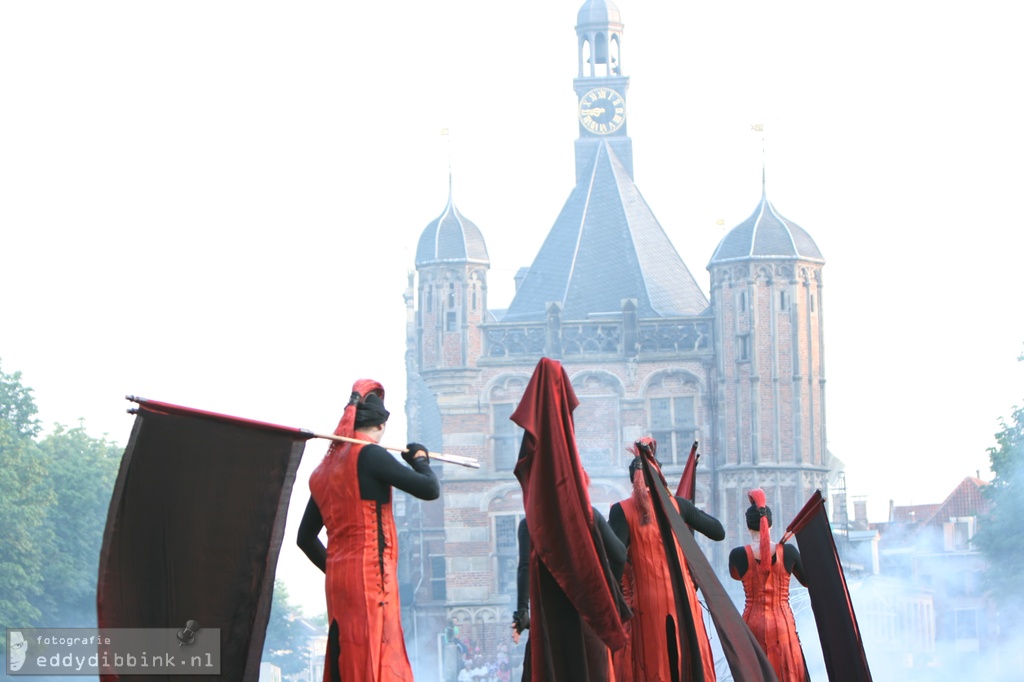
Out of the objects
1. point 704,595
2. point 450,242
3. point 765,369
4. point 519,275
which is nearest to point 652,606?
point 704,595

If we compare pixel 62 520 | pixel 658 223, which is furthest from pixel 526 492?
pixel 658 223

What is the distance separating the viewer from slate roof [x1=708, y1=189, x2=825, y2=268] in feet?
183

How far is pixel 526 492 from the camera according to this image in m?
10.2

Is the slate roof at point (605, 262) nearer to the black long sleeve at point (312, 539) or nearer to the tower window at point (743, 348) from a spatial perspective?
the tower window at point (743, 348)

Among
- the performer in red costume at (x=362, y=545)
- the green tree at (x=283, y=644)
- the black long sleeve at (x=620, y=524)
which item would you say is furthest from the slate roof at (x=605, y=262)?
the performer in red costume at (x=362, y=545)

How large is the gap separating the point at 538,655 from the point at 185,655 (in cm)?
229

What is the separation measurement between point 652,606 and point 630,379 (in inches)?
1754

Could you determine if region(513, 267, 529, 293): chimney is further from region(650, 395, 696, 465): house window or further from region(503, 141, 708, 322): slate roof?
region(650, 395, 696, 465): house window

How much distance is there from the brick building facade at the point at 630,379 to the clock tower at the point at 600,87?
580 cm

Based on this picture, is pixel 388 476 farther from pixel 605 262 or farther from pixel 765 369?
pixel 605 262

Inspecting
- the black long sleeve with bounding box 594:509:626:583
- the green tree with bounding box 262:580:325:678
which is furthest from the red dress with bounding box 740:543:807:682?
the green tree with bounding box 262:580:325:678

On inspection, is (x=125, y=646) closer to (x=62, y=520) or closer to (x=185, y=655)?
(x=185, y=655)

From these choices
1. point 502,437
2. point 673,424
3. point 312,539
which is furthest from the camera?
point 502,437

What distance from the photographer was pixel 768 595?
12703mm
